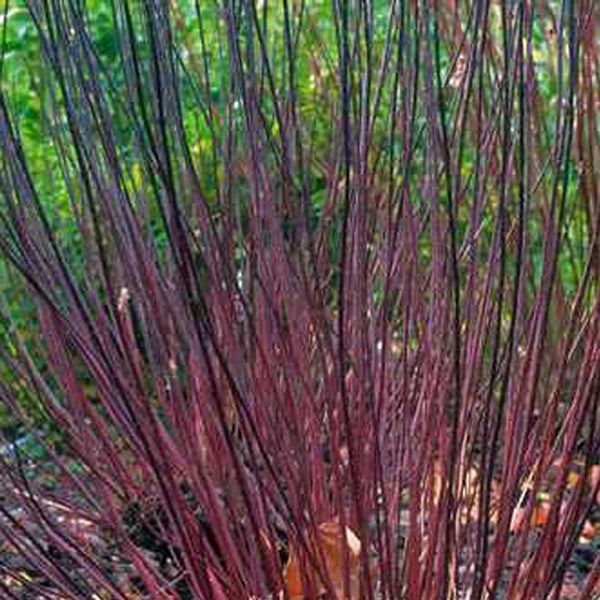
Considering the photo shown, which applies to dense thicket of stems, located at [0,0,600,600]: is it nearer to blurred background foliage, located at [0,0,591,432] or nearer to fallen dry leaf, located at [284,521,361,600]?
fallen dry leaf, located at [284,521,361,600]

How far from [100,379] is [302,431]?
12.5 inches

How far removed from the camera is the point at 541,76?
208 inches

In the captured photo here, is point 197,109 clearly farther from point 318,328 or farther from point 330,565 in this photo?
point 318,328

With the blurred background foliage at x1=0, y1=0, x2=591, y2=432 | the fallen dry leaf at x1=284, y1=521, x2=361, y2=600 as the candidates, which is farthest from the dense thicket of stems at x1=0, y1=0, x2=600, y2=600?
the blurred background foliage at x1=0, y1=0, x2=591, y2=432

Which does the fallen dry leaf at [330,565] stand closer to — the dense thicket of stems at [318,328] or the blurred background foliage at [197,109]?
the dense thicket of stems at [318,328]

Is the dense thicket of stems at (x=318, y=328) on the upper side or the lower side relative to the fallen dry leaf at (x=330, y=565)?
upper

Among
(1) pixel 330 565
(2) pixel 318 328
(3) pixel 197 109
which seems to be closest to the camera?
(2) pixel 318 328

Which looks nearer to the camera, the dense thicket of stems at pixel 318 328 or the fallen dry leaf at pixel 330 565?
the dense thicket of stems at pixel 318 328

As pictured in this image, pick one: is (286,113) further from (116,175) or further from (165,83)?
(116,175)

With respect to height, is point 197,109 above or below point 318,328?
below

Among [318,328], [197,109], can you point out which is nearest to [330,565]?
[318,328]

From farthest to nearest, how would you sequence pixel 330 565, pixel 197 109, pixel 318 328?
1. pixel 197 109
2. pixel 330 565
3. pixel 318 328

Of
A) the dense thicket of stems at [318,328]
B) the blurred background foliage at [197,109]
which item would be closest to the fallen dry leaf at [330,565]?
the dense thicket of stems at [318,328]

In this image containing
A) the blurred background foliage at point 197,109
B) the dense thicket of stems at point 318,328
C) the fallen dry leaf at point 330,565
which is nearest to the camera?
the dense thicket of stems at point 318,328
